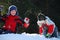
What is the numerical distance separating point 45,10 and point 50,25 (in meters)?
3.79

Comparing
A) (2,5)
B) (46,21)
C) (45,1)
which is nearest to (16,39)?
(46,21)

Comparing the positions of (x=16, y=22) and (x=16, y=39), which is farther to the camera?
(x=16, y=22)

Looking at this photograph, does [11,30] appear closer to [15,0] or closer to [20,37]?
[20,37]

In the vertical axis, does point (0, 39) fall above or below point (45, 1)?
below

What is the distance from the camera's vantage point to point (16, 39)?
361 centimetres

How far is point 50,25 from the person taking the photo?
4375 mm

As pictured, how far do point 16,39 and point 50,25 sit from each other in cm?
97

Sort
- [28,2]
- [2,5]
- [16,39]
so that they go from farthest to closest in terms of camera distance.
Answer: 1. [28,2]
2. [2,5]
3. [16,39]

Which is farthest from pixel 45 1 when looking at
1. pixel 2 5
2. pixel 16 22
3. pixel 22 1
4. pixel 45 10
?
pixel 16 22

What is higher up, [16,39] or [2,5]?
[2,5]

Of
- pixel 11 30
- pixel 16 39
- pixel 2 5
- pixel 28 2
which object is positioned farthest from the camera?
pixel 28 2

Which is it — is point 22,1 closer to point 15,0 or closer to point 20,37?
point 15,0

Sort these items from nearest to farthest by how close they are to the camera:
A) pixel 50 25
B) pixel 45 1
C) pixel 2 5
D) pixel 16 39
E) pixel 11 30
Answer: pixel 16 39 < pixel 50 25 < pixel 11 30 < pixel 2 5 < pixel 45 1

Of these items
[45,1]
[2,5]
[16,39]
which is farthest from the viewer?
[45,1]
